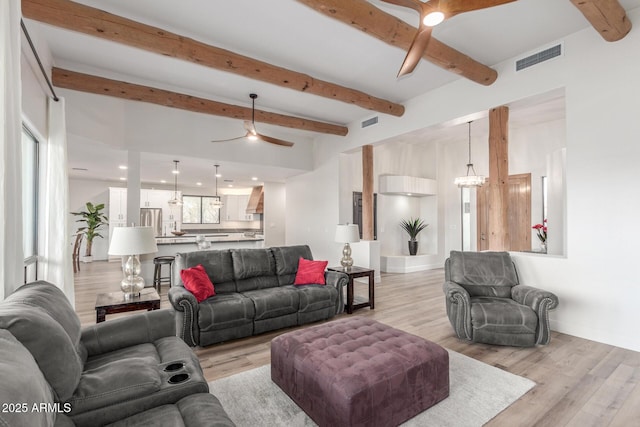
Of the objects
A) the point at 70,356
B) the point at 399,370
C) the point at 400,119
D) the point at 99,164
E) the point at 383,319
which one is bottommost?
the point at 383,319

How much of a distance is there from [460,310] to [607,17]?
3.18 meters

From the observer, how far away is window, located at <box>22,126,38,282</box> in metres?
3.34

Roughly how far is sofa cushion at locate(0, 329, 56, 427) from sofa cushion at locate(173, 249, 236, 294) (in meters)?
2.49

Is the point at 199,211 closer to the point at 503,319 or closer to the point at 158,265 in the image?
the point at 158,265

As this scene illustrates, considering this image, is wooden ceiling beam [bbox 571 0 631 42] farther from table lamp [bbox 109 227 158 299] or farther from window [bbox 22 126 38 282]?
window [bbox 22 126 38 282]

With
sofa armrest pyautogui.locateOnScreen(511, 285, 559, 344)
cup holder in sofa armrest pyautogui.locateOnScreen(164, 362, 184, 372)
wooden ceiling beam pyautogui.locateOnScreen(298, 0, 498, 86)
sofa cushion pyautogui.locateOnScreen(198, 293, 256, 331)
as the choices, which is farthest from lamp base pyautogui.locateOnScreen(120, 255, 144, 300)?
sofa armrest pyautogui.locateOnScreen(511, 285, 559, 344)

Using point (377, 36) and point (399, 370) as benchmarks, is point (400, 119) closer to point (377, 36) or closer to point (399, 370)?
point (377, 36)

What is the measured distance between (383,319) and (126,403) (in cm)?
324

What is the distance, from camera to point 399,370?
199cm

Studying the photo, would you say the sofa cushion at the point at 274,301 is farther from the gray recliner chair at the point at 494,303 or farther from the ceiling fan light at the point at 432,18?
the ceiling fan light at the point at 432,18

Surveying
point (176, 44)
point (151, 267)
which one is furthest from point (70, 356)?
point (151, 267)

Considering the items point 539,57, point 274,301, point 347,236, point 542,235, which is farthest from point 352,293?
point 542,235

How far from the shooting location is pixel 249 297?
353cm

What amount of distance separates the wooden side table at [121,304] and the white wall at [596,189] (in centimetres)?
435
